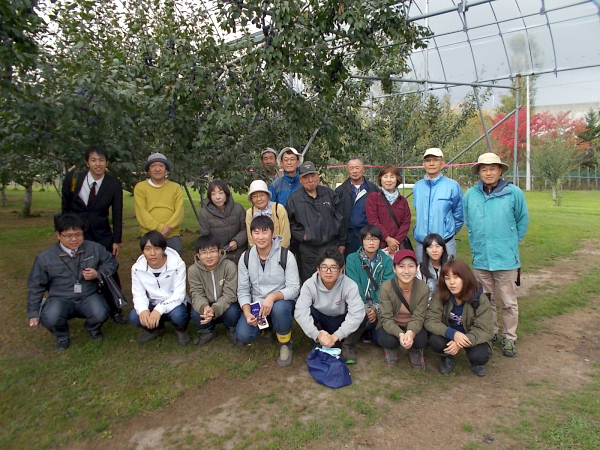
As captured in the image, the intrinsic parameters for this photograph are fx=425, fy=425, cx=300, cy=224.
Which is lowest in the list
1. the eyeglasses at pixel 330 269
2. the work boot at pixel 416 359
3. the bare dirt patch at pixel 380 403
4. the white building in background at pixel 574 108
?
the bare dirt patch at pixel 380 403

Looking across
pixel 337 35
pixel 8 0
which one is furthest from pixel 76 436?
pixel 337 35

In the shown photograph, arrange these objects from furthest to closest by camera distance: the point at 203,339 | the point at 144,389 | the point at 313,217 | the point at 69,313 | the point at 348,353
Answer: the point at 313,217 < the point at 203,339 < the point at 69,313 < the point at 348,353 < the point at 144,389

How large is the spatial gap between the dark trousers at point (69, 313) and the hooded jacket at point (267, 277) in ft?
4.49

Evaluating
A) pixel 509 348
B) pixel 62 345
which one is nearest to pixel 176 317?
pixel 62 345

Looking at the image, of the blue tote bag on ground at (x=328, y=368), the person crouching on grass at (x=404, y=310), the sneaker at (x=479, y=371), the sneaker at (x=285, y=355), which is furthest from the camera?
the sneaker at (x=285, y=355)

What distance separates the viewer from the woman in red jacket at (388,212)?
4.33 m

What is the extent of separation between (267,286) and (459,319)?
1.67m

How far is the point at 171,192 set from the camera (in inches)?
176

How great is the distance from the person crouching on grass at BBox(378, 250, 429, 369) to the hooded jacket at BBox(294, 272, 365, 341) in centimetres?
24

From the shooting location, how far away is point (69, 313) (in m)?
3.93

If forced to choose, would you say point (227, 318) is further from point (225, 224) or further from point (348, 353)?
point (348, 353)

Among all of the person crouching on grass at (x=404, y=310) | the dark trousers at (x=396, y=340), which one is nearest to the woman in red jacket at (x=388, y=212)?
the person crouching on grass at (x=404, y=310)

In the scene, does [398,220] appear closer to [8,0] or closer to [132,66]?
[132,66]

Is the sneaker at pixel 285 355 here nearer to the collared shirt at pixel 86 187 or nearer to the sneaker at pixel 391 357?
the sneaker at pixel 391 357
